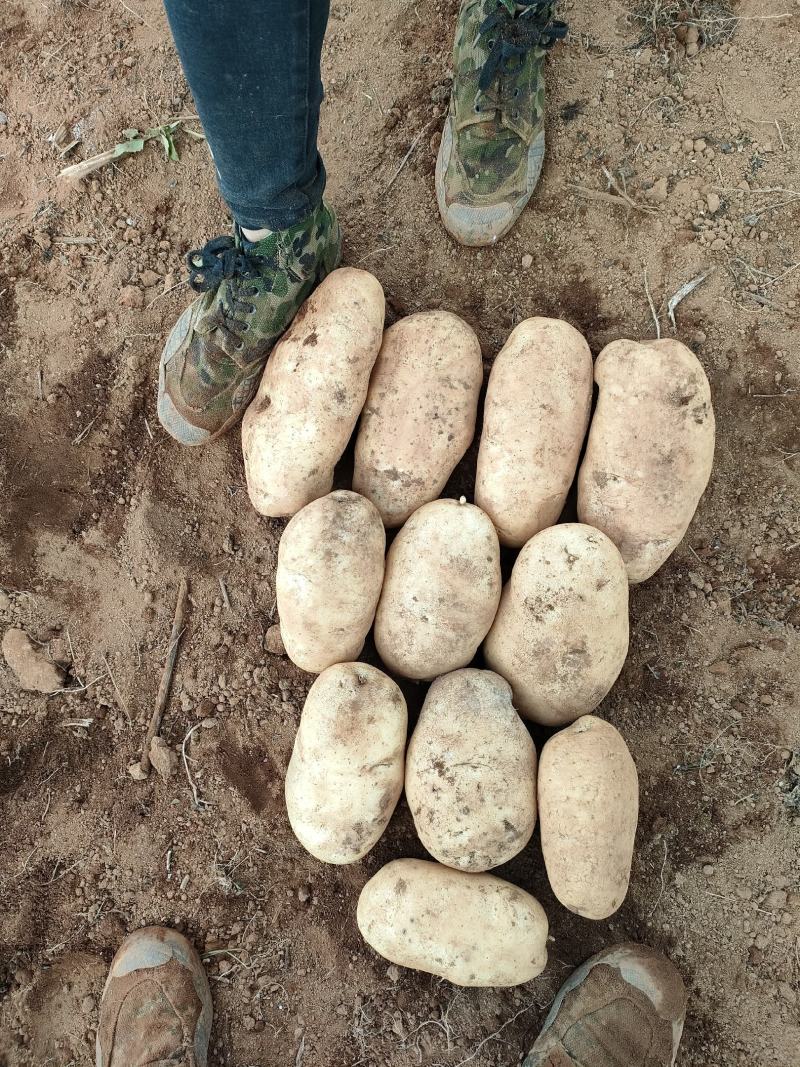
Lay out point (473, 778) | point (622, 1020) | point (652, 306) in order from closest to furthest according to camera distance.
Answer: point (473, 778)
point (622, 1020)
point (652, 306)

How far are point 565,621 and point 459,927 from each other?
74 cm

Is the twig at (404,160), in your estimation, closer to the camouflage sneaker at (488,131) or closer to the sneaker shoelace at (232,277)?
the camouflage sneaker at (488,131)

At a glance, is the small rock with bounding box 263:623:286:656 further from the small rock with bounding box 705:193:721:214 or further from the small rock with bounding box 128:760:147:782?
the small rock with bounding box 705:193:721:214

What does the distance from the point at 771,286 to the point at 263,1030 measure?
7.91ft

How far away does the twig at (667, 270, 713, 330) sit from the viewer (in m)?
2.06

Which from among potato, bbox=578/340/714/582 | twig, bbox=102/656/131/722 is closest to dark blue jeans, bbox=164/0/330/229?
potato, bbox=578/340/714/582

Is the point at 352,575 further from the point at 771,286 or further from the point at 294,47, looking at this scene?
the point at 771,286

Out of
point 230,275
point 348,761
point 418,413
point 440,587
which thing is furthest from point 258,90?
point 348,761

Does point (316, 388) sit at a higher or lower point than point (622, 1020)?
higher

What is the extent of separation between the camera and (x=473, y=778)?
1724 millimetres

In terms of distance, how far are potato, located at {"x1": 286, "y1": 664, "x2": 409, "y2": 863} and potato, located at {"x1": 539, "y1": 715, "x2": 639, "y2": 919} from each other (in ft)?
1.20

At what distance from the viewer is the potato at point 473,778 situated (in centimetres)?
173

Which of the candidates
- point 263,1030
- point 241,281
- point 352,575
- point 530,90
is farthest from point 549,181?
point 263,1030

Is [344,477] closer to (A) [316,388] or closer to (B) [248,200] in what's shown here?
(A) [316,388]
